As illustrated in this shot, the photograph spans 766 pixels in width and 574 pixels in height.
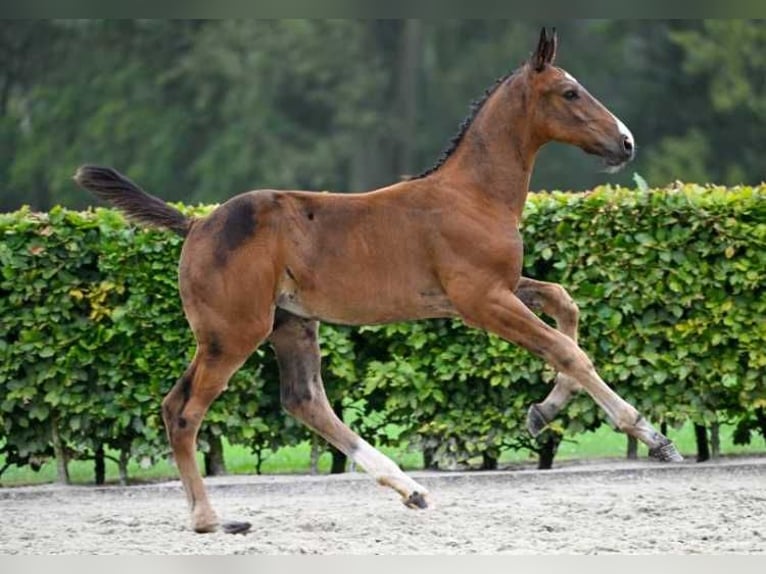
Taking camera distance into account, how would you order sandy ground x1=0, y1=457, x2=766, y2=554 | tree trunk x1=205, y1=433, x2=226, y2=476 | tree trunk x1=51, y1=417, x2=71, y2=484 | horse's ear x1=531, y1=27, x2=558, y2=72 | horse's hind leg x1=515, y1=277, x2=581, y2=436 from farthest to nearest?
tree trunk x1=205, y1=433, x2=226, y2=476 < tree trunk x1=51, y1=417, x2=71, y2=484 < horse's hind leg x1=515, y1=277, x2=581, y2=436 < horse's ear x1=531, y1=27, x2=558, y2=72 < sandy ground x1=0, y1=457, x2=766, y2=554

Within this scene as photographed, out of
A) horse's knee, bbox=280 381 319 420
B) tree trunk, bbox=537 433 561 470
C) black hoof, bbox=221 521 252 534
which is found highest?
horse's knee, bbox=280 381 319 420

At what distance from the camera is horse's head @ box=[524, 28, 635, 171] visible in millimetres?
6672

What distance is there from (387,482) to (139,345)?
99.4 inches

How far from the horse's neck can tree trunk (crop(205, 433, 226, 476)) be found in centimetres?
285

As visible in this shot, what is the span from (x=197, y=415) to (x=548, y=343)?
1.66 meters

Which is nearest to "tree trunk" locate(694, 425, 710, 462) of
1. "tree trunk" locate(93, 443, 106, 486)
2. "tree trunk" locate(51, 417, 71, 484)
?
"tree trunk" locate(93, 443, 106, 486)

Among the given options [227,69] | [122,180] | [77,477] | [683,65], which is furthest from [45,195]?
[122,180]

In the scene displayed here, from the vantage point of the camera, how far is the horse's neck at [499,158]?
6.84 m

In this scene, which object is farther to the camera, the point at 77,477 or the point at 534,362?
the point at 77,477

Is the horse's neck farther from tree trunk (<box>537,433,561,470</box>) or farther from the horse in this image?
tree trunk (<box>537,433,561,470</box>)

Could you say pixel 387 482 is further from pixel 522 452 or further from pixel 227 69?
pixel 227 69

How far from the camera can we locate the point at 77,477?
31.2 ft

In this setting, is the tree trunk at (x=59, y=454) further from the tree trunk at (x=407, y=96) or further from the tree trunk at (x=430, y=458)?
the tree trunk at (x=407, y=96)

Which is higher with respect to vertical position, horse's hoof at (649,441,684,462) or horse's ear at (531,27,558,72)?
horse's ear at (531,27,558,72)
